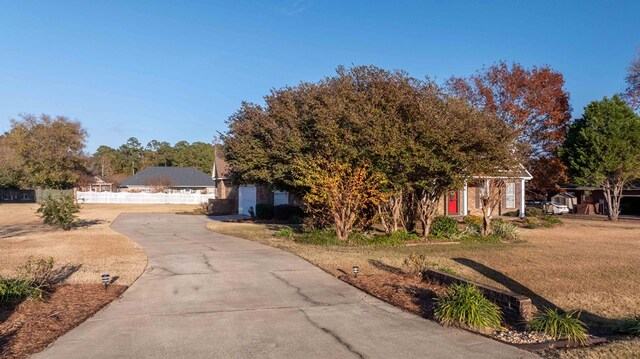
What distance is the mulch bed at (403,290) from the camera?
798 cm

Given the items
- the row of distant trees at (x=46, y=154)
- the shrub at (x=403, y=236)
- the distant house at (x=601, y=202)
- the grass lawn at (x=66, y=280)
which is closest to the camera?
A: the grass lawn at (x=66, y=280)

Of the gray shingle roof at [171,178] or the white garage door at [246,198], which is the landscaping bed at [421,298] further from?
the gray shingle roof at [171,178]

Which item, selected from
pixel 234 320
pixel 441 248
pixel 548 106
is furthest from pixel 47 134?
pixel 234 320

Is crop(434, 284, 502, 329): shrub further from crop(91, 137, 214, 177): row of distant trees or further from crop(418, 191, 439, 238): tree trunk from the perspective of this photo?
crop(91, 137, 214, 177): row of distant trees

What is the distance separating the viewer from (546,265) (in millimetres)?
12570

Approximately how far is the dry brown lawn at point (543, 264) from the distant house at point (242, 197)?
12137mm

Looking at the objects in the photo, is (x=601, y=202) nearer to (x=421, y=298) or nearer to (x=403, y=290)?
(x=403, y=290)

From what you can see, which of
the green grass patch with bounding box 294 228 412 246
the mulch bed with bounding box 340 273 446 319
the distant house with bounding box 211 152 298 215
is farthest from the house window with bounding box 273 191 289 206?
the mulch bed with bounding box 340 273 446 319

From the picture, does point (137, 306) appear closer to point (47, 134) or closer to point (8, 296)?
point (8, 296)

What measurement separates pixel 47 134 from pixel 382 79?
5557 centimetres

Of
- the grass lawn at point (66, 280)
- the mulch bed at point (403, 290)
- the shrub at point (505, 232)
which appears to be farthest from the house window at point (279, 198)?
the mulch bed at point (403, 290)

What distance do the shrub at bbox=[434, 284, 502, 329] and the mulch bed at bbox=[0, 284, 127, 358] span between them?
4966 millimetres

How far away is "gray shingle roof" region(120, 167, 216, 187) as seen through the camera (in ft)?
243

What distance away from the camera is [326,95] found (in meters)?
17.5
